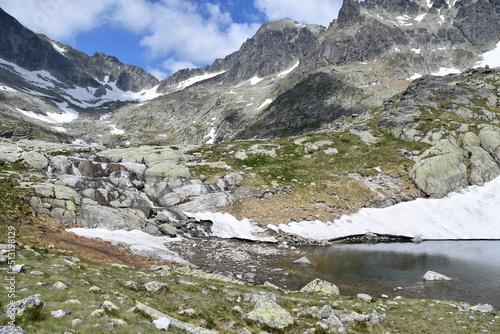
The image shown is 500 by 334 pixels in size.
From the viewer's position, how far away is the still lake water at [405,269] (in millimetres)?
23391

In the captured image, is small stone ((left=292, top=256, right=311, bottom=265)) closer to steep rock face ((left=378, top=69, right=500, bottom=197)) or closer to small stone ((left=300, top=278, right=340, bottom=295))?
small stone ((left=300, top=278, right=340, bottom=295))

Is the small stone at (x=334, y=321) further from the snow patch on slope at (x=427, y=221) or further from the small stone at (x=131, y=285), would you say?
the snow patch on slope at (x=427, y=221)

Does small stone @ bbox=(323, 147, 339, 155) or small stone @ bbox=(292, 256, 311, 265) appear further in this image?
small stone @ bbox=(323, 147, 339, 155)

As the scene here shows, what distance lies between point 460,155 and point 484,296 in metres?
47.2

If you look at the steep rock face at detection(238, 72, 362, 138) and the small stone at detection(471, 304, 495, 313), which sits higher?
the steep rock face at detection(238, 72, 362, 138)

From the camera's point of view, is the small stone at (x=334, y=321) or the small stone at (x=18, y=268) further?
the small stone at (x=334, y=321)

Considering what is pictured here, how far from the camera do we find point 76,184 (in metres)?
40.8

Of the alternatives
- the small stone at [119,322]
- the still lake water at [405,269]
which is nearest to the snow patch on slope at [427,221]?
the still lake water at [405,269]

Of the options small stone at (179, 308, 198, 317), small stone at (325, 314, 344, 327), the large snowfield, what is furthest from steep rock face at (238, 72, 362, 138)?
small stone at (179, 308, 198, 317)

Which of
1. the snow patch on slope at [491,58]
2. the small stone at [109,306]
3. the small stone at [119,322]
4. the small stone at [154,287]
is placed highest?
the snow patch on slope at [491,58]

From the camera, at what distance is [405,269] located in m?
29.6

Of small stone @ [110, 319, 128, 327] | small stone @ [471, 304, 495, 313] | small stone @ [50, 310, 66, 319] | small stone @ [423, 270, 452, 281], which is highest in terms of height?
small stone @ [50, 310, 66, 319]

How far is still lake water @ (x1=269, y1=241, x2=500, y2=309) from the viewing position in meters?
23.4

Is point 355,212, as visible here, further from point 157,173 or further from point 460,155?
point 157,173
